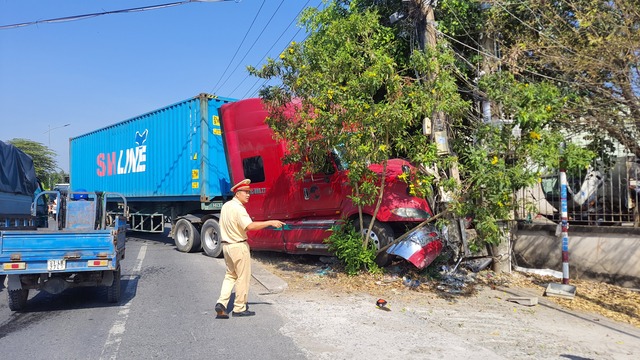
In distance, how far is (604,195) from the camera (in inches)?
303

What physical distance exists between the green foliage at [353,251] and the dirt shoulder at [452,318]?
200 millimetres

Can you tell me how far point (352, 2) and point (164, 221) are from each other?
8.60m

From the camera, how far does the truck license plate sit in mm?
5723

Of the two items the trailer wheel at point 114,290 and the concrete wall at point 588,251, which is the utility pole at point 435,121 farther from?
the trailer wheel at point 114,290

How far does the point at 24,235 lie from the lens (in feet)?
18.7

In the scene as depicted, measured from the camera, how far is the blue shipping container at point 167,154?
11.3m

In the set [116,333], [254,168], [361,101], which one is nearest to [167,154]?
[254,168]

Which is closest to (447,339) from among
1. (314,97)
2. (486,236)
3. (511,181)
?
(486,236)

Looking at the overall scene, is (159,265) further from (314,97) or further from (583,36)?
(583,36)

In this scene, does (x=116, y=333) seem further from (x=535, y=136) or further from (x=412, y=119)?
(x=535, y=136)

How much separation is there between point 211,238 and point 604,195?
829cm

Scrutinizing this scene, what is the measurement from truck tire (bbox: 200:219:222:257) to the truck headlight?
197 inches

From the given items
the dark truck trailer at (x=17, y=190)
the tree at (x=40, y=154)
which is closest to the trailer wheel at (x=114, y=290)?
the dark truck trailer at (x=17, y=190)

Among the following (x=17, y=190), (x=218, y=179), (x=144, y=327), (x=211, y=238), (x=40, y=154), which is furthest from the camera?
(x=40, y=154)
